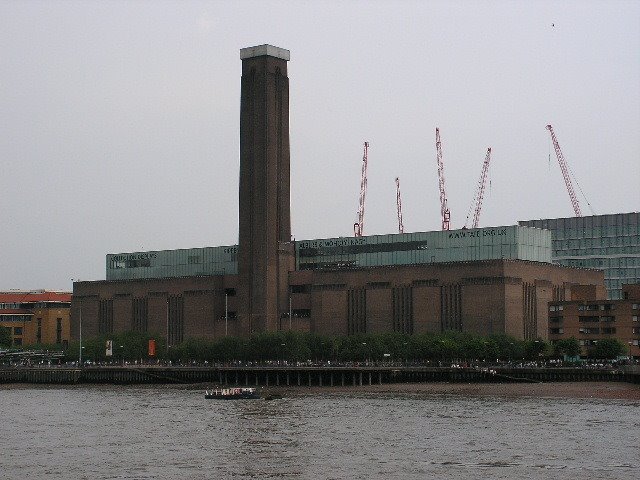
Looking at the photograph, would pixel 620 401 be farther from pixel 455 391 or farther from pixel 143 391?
pixel 143 391

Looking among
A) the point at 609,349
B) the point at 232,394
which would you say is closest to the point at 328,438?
the point at 232,394

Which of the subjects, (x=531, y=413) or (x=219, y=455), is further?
(x=531, y=413)

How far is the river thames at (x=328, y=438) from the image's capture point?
86625mm

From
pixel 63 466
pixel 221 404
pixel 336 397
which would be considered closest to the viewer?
pixel 63 466

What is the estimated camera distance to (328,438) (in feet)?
348

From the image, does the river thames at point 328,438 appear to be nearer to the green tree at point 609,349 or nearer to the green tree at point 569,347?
the green tree at point 609,349

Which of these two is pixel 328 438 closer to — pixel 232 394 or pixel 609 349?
pixel 232 394

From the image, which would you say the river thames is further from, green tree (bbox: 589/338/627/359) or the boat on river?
green tree (bbox: 589/338/627/359)

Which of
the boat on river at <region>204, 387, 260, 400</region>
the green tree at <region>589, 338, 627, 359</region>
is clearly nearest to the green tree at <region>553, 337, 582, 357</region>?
the green tree at <region>589, 338, 627, 359</region>

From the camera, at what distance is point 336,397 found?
165625mm

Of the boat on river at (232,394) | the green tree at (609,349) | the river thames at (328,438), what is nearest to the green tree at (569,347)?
the green tree at (609,349)

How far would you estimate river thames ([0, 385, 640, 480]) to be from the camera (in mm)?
86625

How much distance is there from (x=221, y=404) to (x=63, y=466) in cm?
6082

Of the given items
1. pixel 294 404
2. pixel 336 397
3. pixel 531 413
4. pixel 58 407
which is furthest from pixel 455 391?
pixel 58 407
